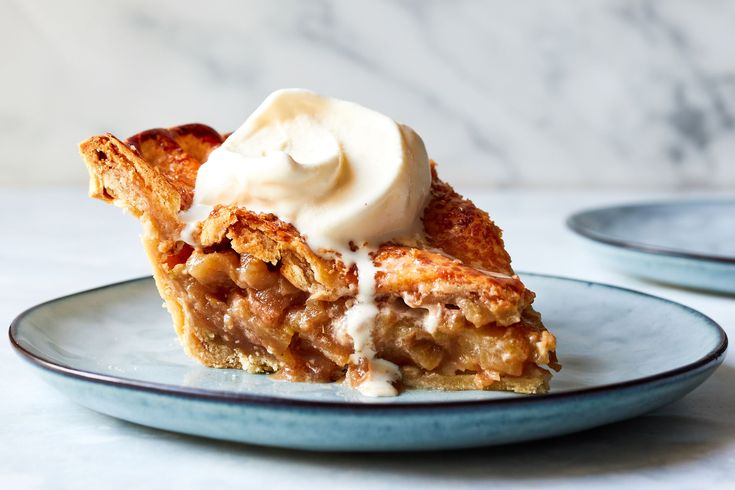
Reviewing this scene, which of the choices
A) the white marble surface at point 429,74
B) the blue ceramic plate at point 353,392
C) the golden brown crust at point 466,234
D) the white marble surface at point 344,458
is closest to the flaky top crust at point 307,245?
the golden brown crust at point 466,234

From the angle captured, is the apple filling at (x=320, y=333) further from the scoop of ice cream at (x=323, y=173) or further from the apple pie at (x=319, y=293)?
the scoop of ice cream at (x=323, y=173)

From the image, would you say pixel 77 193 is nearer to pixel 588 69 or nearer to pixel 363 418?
pixel 588 69

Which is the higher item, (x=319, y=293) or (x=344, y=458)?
(x=319, y=293)

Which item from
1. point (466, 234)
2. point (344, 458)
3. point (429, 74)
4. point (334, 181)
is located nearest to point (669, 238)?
point (466, 234)

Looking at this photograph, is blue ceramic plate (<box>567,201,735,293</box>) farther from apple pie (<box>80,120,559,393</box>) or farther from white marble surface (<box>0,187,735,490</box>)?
apple pie (<box>80,120,559,393</box>)

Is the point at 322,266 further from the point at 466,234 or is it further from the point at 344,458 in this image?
the point at 344,458

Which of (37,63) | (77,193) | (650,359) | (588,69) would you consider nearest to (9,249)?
(77,193)
